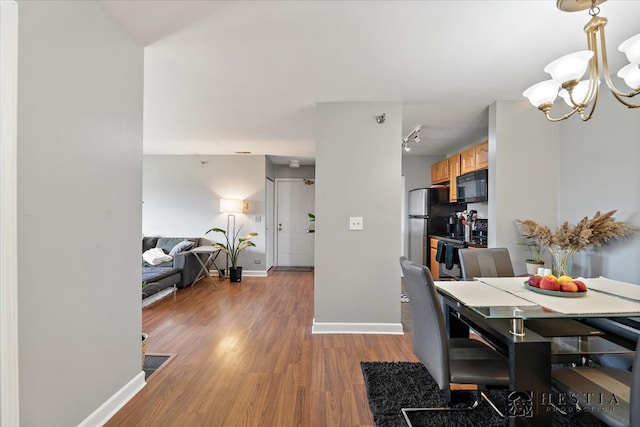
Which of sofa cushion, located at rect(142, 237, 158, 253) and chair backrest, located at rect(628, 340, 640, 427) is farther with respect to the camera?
sofa cushion, located at rect(142, 237, 158, 253)

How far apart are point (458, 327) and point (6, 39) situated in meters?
2.66

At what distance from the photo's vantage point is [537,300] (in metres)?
1.60

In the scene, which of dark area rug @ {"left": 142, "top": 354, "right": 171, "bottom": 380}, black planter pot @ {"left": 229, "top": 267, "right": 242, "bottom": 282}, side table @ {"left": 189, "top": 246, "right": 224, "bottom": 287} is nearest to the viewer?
dark area rug @ {"left": 142, "top": 354, "right": 171, "bottom": 380}

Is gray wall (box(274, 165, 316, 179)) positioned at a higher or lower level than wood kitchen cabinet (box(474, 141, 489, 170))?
higher

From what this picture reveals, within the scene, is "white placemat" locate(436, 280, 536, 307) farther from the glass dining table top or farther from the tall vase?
the tall vase

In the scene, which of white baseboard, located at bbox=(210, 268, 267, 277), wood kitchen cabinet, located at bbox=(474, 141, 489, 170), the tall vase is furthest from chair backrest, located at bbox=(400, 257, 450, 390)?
white baseboard, located at bbox=(210, 268, 267, 277)

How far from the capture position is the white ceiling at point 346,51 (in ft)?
5.70

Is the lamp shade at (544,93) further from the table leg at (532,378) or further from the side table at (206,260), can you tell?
the side table at (206,260)

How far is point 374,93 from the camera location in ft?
9.54

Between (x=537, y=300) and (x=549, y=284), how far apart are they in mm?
179

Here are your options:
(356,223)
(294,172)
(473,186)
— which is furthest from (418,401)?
(294,172)

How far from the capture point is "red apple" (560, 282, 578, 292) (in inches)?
64.8

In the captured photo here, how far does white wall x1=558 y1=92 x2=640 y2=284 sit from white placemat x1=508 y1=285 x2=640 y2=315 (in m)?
1.10

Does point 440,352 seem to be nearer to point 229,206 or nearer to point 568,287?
point 568,287
